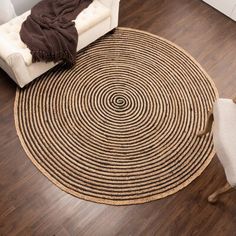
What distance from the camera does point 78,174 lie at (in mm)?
1913

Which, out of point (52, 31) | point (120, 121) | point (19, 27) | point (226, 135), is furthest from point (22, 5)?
point (226, 135)

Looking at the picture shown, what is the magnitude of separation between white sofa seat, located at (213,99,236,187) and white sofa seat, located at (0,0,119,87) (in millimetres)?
1192

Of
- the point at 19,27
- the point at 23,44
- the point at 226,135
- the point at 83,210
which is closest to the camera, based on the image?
the point at 226,135

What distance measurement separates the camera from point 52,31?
213 cm

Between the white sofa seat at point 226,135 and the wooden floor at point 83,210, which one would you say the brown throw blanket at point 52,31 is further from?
the white sofa seat at point 226,135

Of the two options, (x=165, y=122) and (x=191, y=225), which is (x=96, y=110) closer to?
(x=165, y=122)

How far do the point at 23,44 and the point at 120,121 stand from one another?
0.91m

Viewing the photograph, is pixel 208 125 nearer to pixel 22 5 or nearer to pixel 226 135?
pixel 226 135

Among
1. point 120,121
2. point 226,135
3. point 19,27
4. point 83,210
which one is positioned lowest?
point 83,210

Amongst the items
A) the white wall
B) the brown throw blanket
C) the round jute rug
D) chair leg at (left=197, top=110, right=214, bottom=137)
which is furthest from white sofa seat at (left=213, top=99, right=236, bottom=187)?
the white wall

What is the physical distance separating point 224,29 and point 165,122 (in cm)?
129

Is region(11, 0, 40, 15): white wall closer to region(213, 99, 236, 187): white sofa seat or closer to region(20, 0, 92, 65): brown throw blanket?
region(20, 0, 92, 65): brown throw blanket

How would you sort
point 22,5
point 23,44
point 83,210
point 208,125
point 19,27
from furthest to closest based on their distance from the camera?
point 22,5
point 19,27
point 23,44
point 208,125
point 83,210

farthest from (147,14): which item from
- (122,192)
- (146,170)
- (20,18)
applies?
(122,192)
